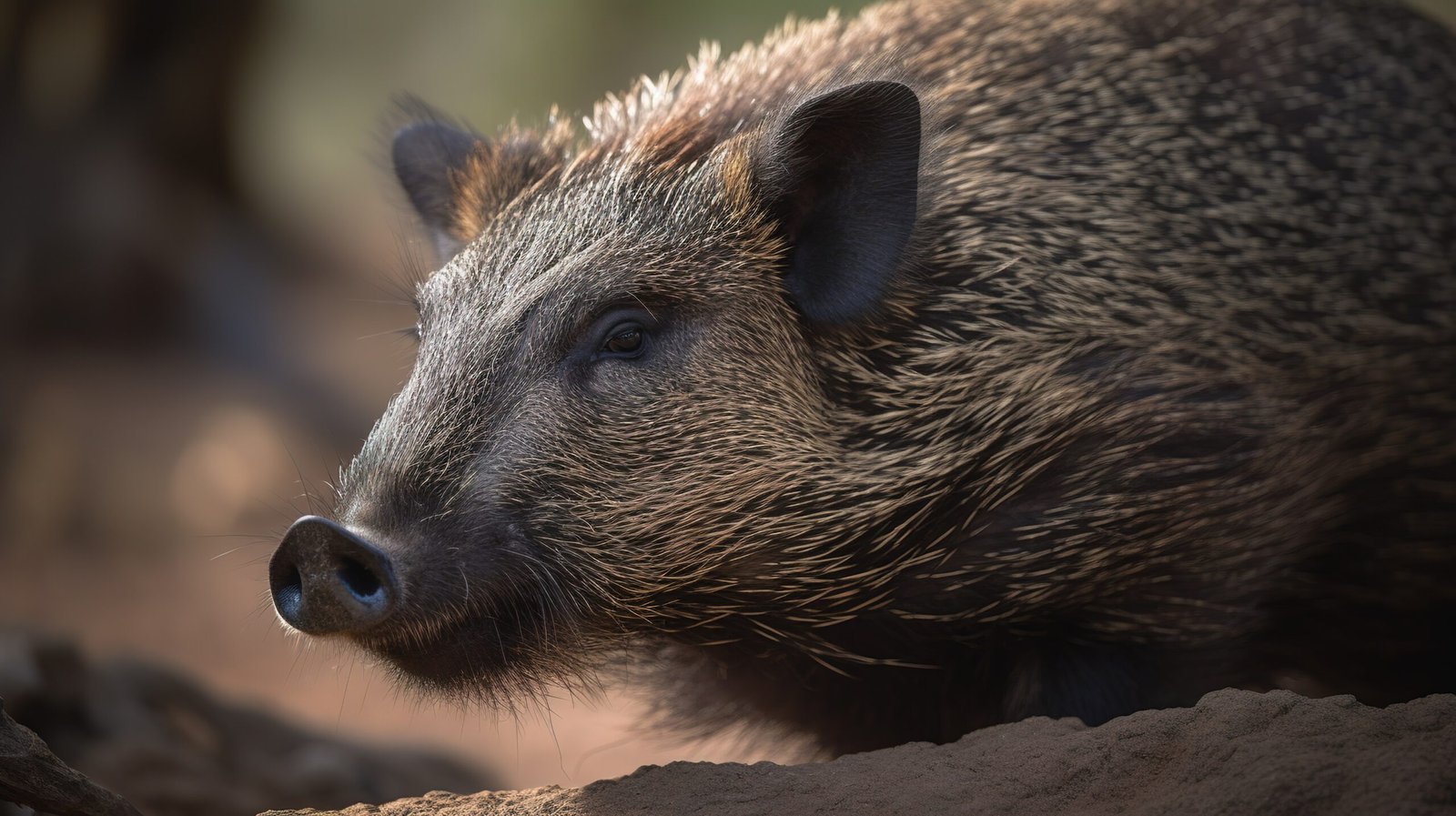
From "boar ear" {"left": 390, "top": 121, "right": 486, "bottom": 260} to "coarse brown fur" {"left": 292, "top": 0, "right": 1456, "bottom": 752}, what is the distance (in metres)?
0.16

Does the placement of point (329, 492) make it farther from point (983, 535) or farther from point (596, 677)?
point (983, 535)

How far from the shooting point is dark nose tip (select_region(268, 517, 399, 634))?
3195 mm

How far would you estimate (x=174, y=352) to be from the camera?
12.7 metres

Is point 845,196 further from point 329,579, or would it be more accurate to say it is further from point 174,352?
point 174,352

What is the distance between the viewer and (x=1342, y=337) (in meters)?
4.59


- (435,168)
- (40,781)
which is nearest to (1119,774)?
(40,781)

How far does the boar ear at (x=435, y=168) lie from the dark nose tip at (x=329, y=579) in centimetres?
197

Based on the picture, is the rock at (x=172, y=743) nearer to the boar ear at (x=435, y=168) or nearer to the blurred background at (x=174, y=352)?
the boar ear at (x=435, y=168)

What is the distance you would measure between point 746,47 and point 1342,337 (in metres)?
2.51

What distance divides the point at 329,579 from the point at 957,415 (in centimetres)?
200

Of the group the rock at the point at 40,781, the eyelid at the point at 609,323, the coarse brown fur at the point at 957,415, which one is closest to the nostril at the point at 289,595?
the coarse brown fur at the point at 957,415

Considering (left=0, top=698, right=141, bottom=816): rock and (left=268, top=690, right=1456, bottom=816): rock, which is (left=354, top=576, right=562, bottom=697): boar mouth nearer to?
(left=268, top=690, right=1456, bottom=816): rock

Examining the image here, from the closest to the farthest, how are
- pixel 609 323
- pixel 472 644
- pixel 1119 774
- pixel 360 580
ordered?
pixel 1119 774
pixel 360 580
pixel 472 644
pixel 609 323

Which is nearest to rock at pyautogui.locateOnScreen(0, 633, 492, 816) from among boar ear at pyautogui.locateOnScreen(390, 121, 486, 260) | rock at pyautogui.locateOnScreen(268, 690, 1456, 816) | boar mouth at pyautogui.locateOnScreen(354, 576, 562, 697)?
boar mouth at pyautogui.locateOnScreen(354, 576, 562, 697)
